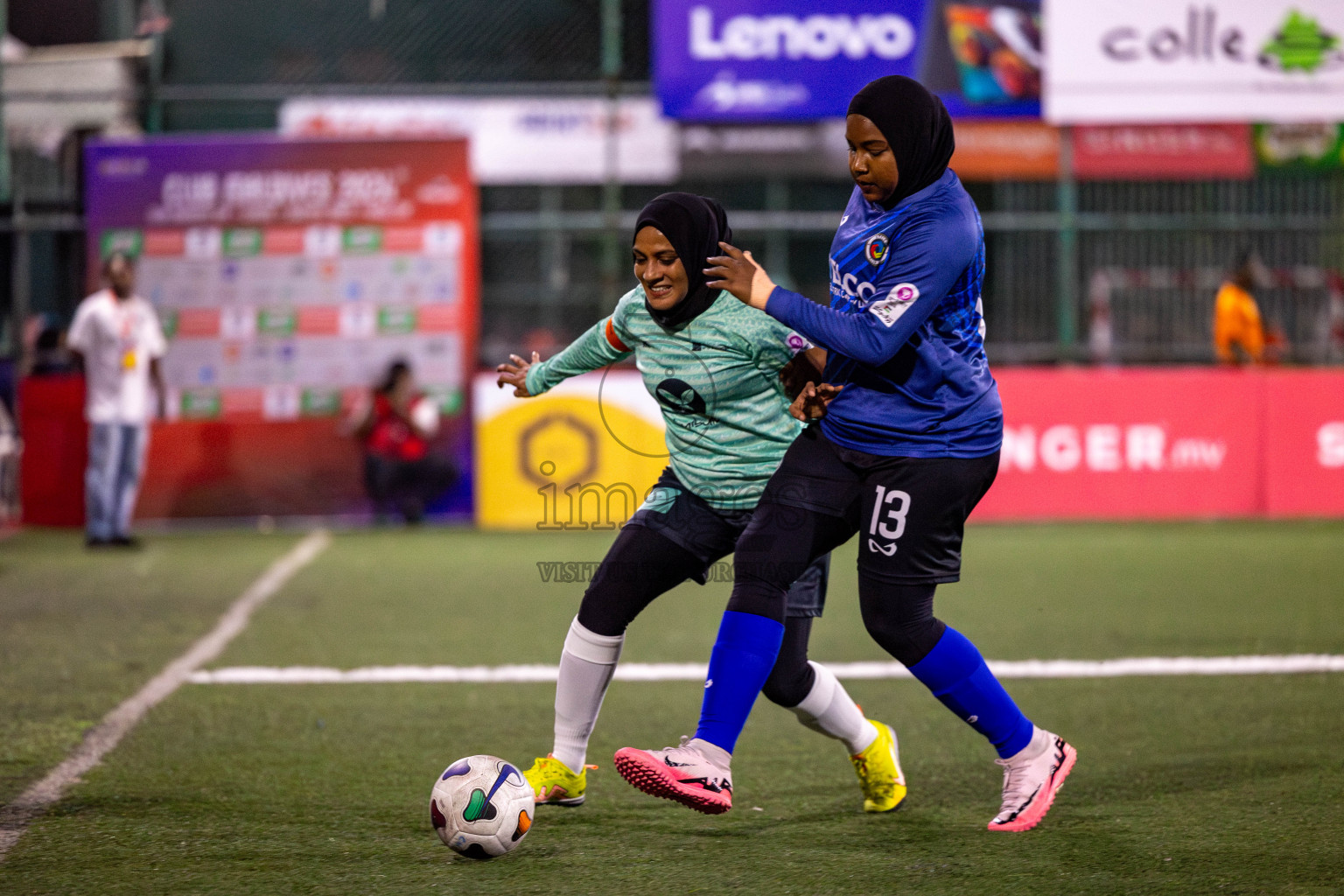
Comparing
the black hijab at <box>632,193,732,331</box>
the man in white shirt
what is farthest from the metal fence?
the black hijab at <box>632,193,732,331</box>

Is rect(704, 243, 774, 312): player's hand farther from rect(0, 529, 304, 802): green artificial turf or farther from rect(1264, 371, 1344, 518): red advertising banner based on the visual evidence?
rect(1264, 371, 1344, 518): red advertising banner

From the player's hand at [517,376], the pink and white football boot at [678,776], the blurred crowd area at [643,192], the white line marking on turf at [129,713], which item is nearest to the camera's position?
the pink and white football boot at [678,776]

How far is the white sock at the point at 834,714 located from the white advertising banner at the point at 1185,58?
822 cm

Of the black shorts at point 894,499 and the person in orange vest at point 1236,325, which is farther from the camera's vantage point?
the person in orange vest at point 1236,325

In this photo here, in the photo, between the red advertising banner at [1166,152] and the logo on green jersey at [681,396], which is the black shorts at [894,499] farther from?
the red advertising banner at [1166,152]

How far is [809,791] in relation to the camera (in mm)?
4410

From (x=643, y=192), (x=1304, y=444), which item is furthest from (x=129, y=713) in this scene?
(x=643, y=192)

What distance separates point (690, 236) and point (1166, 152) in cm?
1493

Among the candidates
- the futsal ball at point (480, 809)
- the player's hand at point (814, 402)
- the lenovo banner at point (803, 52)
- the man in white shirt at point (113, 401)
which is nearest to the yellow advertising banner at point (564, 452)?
the lenovo banner at point (803, 52)

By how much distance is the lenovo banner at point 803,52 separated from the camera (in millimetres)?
11383

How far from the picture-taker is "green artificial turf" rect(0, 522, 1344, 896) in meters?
3.62

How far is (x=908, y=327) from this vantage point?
362 centimetres

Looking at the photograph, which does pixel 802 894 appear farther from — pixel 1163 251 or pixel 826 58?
pixel 1163 251

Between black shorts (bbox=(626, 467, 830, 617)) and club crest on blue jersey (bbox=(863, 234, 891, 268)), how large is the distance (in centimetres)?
75
